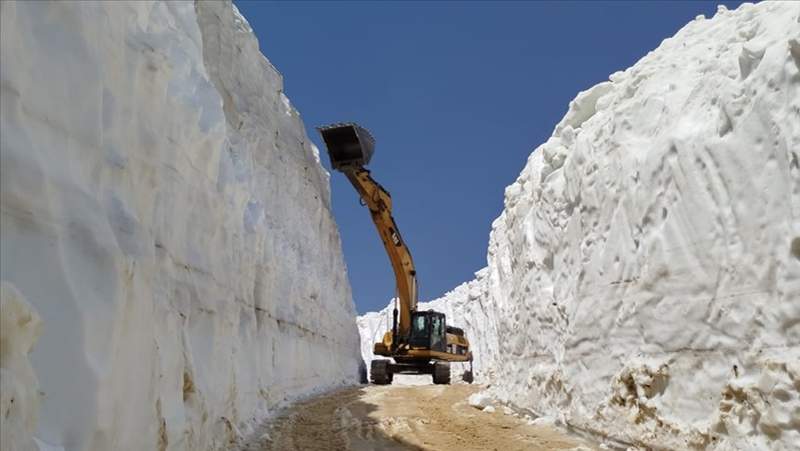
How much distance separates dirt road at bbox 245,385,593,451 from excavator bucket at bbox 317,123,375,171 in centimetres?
765

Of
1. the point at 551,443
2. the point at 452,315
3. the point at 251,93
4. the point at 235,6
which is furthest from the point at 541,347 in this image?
the point at 452,315

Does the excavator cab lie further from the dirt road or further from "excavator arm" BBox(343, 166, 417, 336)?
the dirt road

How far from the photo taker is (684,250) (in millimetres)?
6082

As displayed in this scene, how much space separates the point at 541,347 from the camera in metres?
10.6

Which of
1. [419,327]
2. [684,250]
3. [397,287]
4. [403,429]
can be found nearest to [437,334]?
[419,327]

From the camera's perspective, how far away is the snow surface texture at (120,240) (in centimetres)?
319

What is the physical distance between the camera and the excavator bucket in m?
17.8

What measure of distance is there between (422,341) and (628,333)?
12.3 meters

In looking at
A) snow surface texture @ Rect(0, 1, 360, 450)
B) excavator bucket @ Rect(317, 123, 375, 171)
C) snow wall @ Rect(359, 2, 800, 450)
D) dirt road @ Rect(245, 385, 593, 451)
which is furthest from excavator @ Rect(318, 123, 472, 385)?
snow wall @ Rect(359, 2, 800, 450)

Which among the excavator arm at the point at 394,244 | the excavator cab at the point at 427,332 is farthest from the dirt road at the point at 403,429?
the excavator arm at the point at 394,244

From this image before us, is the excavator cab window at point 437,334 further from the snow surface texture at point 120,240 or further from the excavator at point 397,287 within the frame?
the snow surface texture at point 120,240

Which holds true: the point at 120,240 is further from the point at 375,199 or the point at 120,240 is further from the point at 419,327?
the point at 419,327

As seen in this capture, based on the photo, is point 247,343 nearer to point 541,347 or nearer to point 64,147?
point 541,347

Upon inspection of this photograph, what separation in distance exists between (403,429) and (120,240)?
18.3 ft
